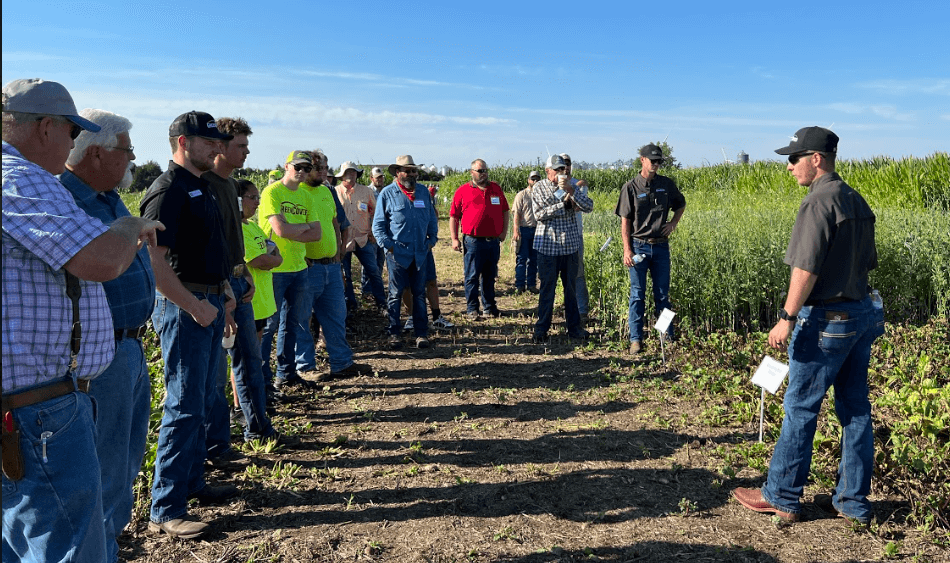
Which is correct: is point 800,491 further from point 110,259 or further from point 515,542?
point 110,259

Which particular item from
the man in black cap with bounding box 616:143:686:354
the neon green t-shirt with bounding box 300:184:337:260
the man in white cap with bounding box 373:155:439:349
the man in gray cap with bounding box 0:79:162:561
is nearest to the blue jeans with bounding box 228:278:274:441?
the neon green t-shirt with bounding box 300:184:337:260

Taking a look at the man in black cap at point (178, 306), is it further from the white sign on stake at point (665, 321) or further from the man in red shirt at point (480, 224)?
the man in red shirt at point (480, 224)

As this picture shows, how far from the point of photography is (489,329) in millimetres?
8594

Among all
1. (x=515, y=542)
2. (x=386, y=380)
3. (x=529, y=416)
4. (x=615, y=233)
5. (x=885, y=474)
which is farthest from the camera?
(x=615, y=233)

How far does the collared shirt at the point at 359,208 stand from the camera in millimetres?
9188

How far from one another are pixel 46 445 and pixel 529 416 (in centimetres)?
405

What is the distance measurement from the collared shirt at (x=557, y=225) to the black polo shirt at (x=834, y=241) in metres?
4.00

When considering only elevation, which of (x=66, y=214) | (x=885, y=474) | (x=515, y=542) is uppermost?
(x=66, y=214)

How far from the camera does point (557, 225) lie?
7543 mm

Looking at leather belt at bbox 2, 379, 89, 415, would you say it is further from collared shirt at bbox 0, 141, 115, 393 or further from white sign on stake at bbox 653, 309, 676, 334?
white sign on stake at bbox 653, 309, 676, 334

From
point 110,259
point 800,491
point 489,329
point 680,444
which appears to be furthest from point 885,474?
point 489,329

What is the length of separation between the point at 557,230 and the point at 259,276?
137 inches

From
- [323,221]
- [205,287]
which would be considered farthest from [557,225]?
[205,287]

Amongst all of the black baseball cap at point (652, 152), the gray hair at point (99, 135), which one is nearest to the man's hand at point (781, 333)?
the gray hair at point (99, 135)
